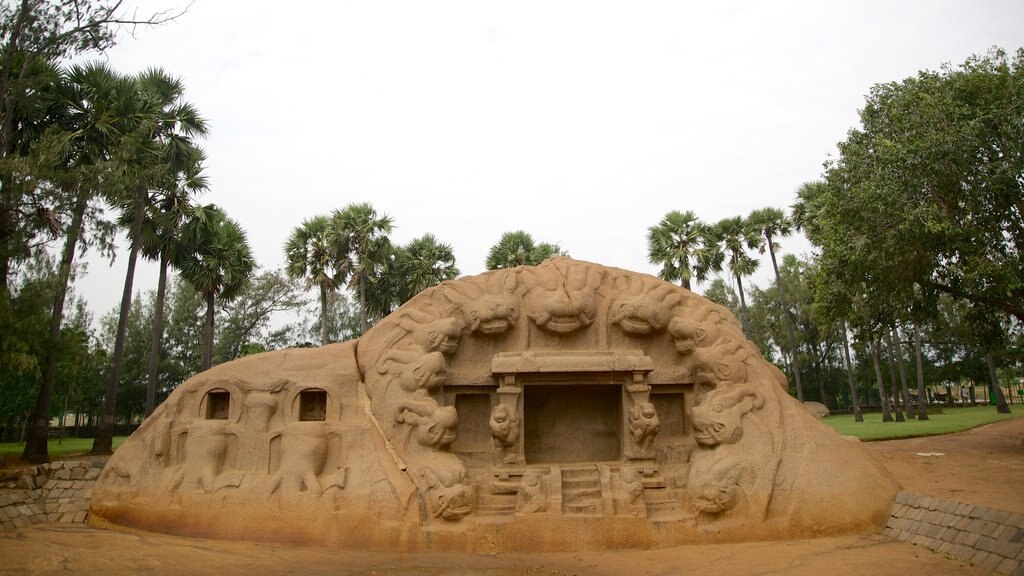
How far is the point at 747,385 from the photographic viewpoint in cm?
963

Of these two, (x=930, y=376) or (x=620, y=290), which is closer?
(x=620, y=290)

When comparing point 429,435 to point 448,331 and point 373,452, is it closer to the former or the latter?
point 373,452

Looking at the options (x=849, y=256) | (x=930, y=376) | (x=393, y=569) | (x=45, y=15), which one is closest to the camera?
(x=393, y=569)

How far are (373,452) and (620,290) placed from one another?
4.84 m

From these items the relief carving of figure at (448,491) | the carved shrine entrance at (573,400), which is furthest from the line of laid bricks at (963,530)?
the relief carving of figure at (448,491)

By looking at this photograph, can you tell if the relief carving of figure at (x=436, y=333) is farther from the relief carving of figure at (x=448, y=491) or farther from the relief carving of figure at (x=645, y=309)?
the relief carving of figure at (x=645, y=309)

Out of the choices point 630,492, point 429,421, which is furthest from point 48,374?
point 630,492

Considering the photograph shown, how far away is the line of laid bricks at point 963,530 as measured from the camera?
22.2ft

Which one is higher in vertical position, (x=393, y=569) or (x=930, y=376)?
(x=930, y=376)

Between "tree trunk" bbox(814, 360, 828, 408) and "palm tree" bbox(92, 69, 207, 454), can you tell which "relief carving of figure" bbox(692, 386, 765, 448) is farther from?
"tree trunk" bbox(814, 360, 828, 408)

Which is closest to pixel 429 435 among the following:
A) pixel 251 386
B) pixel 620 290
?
pixel 251 386

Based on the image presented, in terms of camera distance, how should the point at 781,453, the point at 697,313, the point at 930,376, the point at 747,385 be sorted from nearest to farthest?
the point at 781,453
the point at 747,385
the point at 697,313
the point at 930,376

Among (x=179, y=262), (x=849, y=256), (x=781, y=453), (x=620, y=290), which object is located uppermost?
(x=179, y=262)

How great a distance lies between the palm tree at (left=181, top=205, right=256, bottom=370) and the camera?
66.3ft
